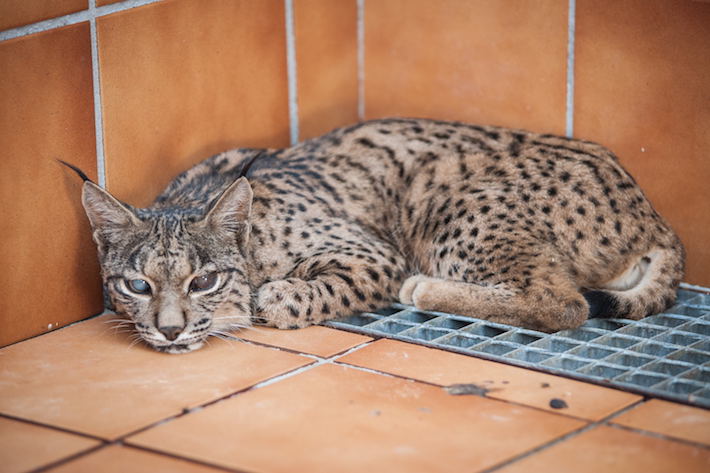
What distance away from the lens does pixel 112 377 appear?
3.18m

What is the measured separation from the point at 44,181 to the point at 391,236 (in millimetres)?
1275

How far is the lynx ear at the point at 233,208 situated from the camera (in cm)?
342

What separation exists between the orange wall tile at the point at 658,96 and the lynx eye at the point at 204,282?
5.10ft

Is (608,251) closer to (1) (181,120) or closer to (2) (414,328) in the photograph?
(2) (414,328)

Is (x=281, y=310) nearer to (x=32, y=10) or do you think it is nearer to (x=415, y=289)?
(x=415, y=289)

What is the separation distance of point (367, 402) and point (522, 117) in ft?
5.53

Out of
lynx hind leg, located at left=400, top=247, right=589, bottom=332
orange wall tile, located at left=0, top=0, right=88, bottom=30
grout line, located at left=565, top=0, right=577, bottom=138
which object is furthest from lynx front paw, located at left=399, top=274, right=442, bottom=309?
orange wall tile, located at left=0, top=0, right=88, bottom=30

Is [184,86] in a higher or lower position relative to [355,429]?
higher

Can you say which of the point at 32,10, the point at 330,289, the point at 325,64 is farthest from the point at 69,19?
the point at 325,64

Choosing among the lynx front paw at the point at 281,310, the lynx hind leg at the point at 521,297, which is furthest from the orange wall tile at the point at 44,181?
the lynx hind leg at the point at 521,297

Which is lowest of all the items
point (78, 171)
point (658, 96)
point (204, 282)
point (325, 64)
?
point (204, 282)

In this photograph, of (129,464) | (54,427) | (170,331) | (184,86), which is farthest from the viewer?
(184,86)

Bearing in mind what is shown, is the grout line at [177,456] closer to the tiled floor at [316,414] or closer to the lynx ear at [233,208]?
the tiled floor at [316,414]

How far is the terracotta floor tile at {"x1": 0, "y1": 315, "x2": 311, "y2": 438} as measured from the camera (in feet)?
9.62
